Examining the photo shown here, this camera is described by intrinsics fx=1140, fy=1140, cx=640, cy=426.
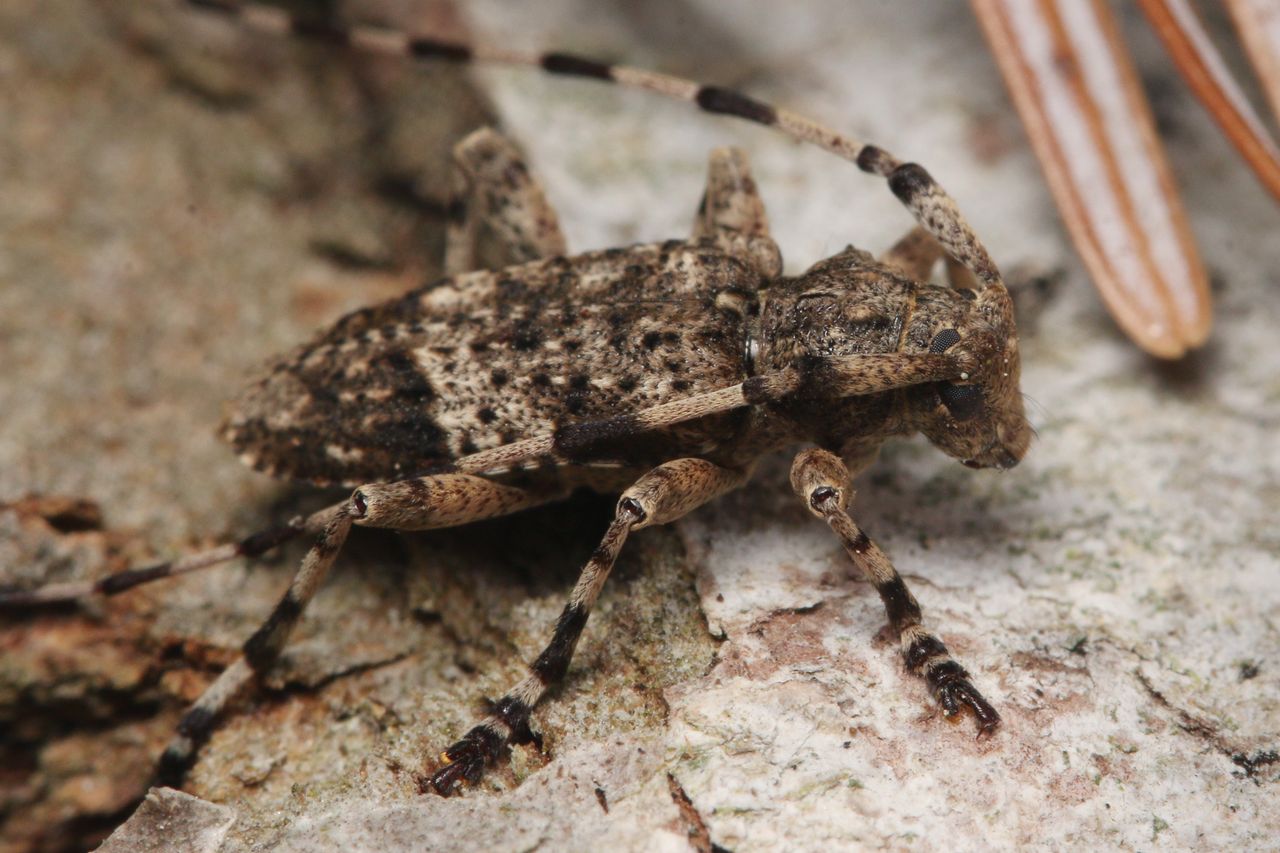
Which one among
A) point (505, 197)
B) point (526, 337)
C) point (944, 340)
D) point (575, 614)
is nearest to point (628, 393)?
point (526, 337)

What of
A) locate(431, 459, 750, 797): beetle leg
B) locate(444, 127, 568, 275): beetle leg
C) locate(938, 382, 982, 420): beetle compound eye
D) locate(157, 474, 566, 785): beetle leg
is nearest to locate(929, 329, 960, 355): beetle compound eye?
locate(938, 382, 982, 420): beetle compound eye

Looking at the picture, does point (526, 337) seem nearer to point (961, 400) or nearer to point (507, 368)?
point (507, 368)

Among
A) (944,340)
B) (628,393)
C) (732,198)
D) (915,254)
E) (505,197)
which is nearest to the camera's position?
(944,340)

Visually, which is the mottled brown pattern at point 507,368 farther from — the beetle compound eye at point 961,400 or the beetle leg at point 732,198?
the beetle compound eye at point 961,400

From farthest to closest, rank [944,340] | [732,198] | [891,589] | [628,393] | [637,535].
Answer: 1. [732,198]
2. [637,535]
3. [628,393]
4. [944,340]
5. [891,589]

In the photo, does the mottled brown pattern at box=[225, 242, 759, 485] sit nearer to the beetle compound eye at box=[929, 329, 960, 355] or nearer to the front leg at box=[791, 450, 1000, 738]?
the front leg at box=[791, 450, 1000, 738]

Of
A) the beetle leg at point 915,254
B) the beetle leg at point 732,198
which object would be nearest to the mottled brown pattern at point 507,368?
the beetle leg at point 732,198
